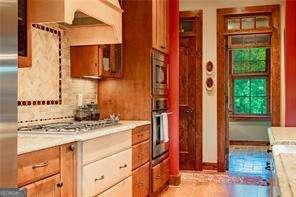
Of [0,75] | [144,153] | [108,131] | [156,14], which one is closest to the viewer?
[0,75]

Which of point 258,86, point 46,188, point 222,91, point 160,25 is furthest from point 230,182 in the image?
point 258,86

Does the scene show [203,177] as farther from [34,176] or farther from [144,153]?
[34,176]

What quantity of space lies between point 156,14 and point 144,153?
1613mm

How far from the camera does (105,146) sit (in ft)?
9.27

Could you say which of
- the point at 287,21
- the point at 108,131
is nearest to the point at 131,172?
the point at 108,131

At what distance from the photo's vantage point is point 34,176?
75.6 inches

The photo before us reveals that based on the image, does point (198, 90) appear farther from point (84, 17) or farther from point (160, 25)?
point (84, 17)

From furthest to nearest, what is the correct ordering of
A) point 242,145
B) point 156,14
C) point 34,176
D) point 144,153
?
point 242,145 → point 156,14 → point 144,153 → point 34,176

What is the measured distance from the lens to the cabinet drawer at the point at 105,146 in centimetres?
251

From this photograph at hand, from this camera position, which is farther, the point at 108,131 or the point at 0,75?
Result: the point at 108,131

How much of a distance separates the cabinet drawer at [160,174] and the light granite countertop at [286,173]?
271cm

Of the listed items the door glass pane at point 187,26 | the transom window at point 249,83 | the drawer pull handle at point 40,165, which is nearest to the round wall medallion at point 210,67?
the door glass pane at point 187,26

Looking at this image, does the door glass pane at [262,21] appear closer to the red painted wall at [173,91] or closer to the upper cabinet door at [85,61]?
the red painted wall at [173,91]

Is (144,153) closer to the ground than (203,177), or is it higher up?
higher up
